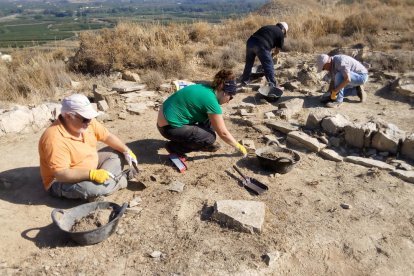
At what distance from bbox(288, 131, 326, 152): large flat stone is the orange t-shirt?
9.58 feet

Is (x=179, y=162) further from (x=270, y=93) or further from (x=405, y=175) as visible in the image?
(x=270, y=93)

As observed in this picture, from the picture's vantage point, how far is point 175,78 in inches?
352

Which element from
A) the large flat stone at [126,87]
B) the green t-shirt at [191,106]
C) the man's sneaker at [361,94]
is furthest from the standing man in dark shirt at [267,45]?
the green t-shirt at [191,106]

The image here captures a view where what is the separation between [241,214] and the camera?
3809 millimetres

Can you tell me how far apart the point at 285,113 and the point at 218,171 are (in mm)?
2292

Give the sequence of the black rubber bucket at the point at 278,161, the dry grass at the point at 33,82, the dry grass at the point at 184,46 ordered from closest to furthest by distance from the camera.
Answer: the black rubber bucket at the point at 278,161, the dry grass at the point at 33,82, the dry grass at the point at 184,46

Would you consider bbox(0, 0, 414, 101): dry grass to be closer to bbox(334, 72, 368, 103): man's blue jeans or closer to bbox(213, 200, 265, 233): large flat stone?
bbox(334, 72, 368, 103): man's blue jeans

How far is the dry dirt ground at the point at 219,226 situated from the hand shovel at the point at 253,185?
79 millimetres

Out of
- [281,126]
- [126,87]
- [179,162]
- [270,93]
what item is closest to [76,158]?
[179,162]

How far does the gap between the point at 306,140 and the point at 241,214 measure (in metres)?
2.09

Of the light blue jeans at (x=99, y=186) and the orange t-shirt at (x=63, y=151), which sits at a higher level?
the orange t-shirt at (x=63, y=151)

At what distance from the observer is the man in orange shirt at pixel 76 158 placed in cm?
365

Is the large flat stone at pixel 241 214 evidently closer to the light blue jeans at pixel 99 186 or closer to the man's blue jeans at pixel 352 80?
the light blue jeans at pixel 99 186

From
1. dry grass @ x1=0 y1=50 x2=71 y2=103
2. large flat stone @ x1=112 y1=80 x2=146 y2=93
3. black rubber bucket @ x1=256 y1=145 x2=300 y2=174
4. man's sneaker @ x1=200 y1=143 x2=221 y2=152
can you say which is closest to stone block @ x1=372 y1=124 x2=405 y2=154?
black rubber bucket @ x1=256 y1=145 x2=300 y2=174
